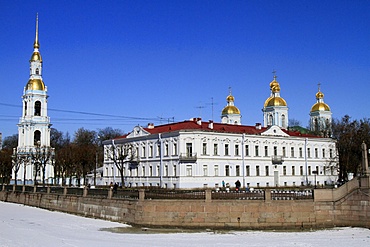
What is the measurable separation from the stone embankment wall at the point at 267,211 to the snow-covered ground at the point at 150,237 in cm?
129

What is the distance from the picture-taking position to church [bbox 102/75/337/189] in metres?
62.9

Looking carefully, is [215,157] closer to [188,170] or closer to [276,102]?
[188,170]

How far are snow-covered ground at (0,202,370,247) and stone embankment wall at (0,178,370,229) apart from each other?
129 centimetres

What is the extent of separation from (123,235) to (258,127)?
157ft

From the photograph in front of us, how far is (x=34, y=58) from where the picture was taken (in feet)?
284

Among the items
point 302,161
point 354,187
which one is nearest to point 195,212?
point 354,187

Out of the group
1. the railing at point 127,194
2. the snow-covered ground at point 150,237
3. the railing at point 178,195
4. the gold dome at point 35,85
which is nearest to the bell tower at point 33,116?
the gold dome at point 35,85

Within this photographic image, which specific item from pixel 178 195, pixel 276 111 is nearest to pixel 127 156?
pixel 276 111

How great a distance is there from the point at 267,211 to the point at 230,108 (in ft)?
205

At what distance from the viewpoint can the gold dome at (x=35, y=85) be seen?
278ft

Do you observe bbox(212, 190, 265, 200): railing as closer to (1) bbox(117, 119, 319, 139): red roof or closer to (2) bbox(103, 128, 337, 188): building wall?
(2) bbox(103, 128, 337, 188): building wall

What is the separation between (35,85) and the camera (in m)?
84.9

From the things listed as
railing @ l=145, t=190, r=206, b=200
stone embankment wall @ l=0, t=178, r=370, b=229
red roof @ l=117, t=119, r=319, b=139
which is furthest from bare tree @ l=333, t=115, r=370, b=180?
railing @ l=145, t=190, r=206, b=200

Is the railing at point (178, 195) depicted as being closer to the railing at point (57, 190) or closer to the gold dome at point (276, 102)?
the railing at point (57, 190)
